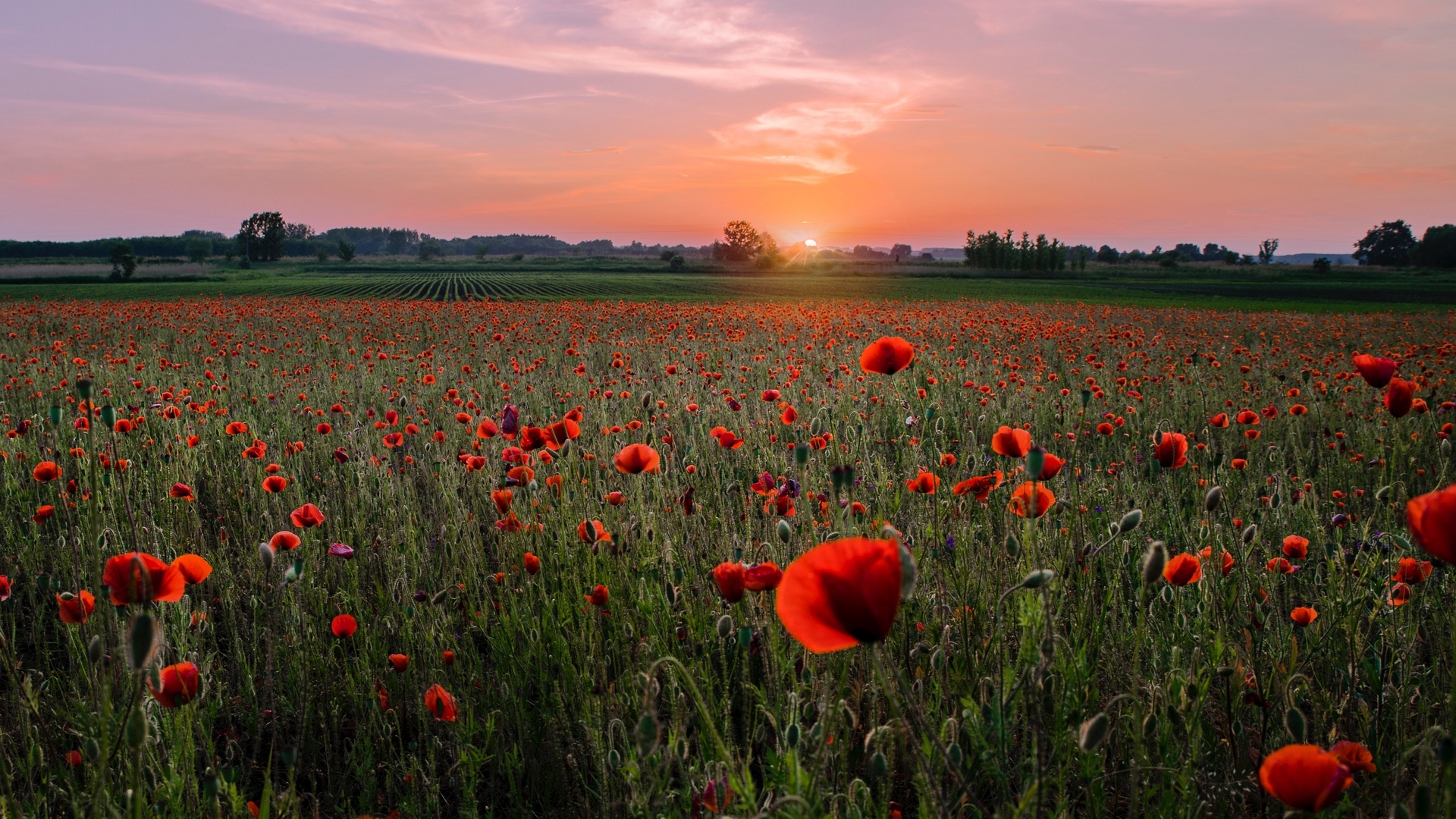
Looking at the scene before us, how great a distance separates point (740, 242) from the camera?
126m

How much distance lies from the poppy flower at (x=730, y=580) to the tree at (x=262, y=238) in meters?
137

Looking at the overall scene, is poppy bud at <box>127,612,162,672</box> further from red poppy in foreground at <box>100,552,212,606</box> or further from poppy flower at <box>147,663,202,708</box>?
poppy flower at <box>147,663,202,708</box>

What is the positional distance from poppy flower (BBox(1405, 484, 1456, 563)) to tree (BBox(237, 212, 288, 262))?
13811 centimetres

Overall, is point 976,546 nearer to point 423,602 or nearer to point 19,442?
point 423,602

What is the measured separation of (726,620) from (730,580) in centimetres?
19

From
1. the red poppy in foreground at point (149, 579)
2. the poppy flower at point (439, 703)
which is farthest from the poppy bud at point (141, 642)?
the poppy flower at point (439, 703)

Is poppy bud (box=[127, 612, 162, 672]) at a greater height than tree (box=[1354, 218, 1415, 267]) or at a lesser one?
lesser

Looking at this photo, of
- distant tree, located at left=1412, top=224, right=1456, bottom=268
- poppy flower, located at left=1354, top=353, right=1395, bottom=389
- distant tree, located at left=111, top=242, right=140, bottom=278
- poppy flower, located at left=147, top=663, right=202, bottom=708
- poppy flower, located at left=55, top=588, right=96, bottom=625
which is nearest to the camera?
poppy flower, located at left=147, top=663, right=202, bottom=708

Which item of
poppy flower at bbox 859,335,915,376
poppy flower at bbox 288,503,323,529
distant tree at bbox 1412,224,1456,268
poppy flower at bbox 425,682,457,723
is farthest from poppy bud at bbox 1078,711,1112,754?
distant tree at bbox 1412,224,1456,268

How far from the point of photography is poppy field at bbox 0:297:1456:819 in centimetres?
148

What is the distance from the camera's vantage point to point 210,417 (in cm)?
535

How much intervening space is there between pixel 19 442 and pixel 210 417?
3.35ft

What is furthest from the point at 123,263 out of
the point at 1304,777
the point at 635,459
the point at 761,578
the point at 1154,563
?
the point at 1304,777

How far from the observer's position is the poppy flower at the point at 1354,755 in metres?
1.42
